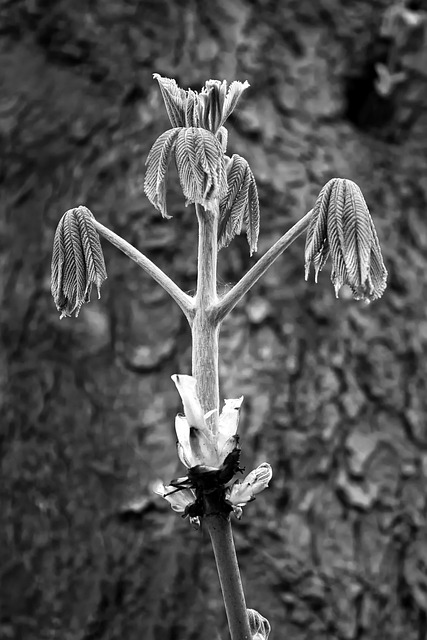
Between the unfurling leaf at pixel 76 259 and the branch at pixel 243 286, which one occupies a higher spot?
the unfurling leaf at pixel 76 259

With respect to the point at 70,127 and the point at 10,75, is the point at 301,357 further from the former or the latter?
the point at 10,75

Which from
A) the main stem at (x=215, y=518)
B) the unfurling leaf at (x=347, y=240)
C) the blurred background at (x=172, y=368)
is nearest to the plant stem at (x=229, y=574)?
the main stem at (x=215, y=518)

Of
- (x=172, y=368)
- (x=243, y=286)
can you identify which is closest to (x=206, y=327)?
(x=243, y=286)

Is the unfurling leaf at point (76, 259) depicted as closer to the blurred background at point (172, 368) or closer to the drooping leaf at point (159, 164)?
the drooping leaf at point (159, 164)

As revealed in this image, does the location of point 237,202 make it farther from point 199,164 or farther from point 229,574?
point 229,574

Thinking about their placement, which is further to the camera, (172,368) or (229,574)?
(172,368)

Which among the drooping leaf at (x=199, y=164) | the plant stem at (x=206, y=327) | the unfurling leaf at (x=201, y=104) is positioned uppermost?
the unfurling leaf at (x=201, y=104)

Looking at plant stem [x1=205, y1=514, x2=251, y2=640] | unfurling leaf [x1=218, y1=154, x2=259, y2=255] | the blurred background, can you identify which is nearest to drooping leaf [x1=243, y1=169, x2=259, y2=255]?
unfurling leaf [x1=218, y1=154, x2=259, y2=255]

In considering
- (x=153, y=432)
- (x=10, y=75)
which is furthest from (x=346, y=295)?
(x=10, y=75)
